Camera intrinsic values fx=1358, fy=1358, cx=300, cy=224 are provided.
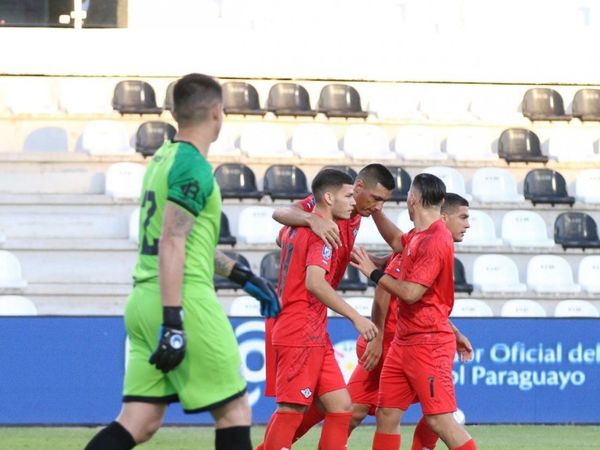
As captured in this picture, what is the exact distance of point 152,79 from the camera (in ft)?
60.1

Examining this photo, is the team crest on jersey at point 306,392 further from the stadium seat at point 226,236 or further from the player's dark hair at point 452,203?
the stadium seat at point 226,236

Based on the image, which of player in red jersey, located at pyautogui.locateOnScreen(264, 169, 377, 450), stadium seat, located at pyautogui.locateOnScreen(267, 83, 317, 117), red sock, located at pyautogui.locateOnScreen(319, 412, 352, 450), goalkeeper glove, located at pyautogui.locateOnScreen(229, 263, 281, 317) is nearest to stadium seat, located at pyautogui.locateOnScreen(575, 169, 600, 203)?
stadium seat, located at pyautogui.locateOnScreen(267, 83, 317, 117)

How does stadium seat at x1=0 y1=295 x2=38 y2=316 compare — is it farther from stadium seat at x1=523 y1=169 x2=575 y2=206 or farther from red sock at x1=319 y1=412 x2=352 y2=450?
red sock at x1=319 y1=412 x2=352 y2=450

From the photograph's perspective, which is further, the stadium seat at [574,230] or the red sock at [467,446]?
the stadium seat at [574,230]

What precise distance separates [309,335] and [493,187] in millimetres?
10169

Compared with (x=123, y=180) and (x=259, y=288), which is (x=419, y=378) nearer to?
(x=259, y=288)

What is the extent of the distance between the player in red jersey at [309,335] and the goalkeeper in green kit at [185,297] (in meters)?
2.12

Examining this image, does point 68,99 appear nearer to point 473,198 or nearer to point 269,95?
point 269,95

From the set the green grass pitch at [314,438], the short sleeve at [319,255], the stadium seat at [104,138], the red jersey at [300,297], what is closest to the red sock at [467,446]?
the red jersey at [300,297]

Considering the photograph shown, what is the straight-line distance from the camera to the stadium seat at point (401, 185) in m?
16.6

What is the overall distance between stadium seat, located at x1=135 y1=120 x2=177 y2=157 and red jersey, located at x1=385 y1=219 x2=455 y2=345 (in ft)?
30.4

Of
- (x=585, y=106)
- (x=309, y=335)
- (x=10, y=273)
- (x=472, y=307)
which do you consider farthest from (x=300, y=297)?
(x=585, y=106)

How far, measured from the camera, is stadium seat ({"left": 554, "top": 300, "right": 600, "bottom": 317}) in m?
16.1

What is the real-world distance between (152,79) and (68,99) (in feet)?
3.80
